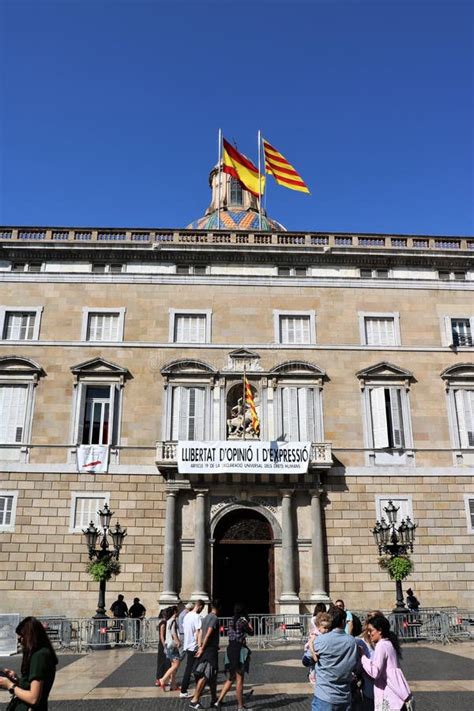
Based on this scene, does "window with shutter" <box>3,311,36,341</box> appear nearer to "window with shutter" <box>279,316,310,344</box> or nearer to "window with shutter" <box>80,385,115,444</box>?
"window with shutter" <box>80,385,115,444</box>

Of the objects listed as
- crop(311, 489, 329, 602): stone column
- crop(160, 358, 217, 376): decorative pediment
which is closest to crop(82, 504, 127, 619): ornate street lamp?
crop(160, 358, 217, 376): decorative pediment

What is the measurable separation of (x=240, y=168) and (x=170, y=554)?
754 inches

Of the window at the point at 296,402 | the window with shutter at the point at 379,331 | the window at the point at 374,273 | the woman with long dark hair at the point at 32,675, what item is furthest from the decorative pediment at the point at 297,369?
the woman with long dark hair at the point at 32,675

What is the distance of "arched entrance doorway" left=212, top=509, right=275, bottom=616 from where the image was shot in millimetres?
24703

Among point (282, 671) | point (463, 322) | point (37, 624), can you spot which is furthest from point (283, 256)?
point (37, 624)

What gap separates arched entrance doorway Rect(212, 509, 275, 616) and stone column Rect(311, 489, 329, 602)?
1673mm

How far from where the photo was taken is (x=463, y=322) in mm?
28625

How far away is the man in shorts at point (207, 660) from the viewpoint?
35.0 ft

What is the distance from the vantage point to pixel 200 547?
942 inches

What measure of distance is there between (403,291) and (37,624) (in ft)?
83.9

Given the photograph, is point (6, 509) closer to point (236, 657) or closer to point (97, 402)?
point (97, 402)

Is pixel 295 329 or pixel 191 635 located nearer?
pixel 191 635

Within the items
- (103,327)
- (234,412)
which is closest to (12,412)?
(103,327)

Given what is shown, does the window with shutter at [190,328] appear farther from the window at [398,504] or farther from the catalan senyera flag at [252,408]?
the window at [398,504]
